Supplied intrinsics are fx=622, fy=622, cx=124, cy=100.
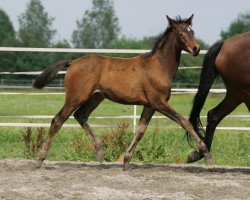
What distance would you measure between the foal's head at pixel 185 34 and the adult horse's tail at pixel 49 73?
1.23 meters

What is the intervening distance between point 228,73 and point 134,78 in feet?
3.51

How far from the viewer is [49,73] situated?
22.8ft

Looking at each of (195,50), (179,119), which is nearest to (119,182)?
(179,119)

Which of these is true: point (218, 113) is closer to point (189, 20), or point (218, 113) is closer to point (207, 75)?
point (207, 75)

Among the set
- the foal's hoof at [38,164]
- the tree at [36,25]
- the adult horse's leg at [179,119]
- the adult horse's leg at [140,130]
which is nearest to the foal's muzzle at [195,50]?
the adult horse's leg at [179,119]

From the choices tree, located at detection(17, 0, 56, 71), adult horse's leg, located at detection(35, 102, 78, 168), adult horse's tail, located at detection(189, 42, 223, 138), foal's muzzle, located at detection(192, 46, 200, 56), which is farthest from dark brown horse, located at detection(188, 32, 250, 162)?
tree, located at detection(17, 0, 56, 71)

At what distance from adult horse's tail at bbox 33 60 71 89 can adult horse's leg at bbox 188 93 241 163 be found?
71.7 inches

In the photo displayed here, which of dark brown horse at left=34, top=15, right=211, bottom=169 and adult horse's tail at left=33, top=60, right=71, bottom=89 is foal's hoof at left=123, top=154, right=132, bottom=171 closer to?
dark brown horse at left=34, top=15, right=211, bottom=169

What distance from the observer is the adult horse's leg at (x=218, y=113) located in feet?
23.6

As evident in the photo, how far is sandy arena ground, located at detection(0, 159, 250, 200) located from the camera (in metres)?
5.32

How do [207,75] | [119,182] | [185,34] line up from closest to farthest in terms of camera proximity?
[119,182]
[185,34]
[207,75]

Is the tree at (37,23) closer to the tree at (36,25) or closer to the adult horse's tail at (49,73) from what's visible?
the tree at (36,25)

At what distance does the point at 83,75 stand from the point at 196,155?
1718mm

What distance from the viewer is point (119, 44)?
219 feet
